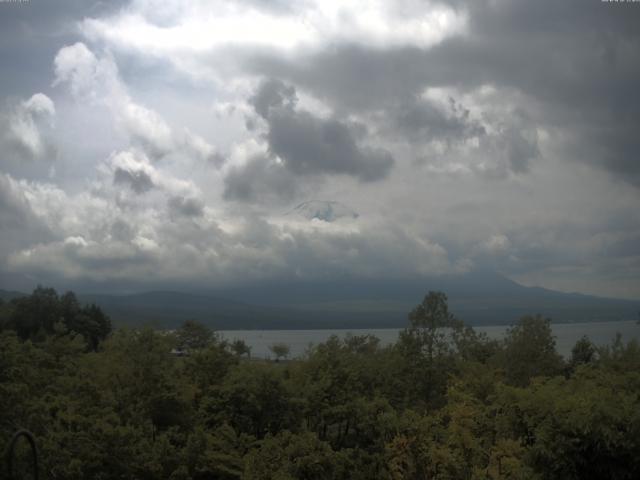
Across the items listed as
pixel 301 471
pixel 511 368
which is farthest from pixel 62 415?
pixel 511 368

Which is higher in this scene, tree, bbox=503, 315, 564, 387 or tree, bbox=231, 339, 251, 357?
tree, bbox=503, 315, 564, 387

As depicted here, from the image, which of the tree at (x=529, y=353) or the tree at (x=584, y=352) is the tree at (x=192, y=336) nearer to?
the tree at (x=584, y=352)

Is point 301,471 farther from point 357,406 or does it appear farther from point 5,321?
point 5,321

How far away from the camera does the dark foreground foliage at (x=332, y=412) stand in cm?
2027

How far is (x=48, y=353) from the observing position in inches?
1551

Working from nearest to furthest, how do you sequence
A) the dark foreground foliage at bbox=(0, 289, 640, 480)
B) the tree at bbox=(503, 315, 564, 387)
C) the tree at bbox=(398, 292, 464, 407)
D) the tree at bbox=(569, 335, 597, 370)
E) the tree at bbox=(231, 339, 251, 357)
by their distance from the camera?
the dark foreground foliage at bbox=(0, 289, 640, 480) → the tree at bbox=(398, 292, 464, 407) → the tree at bbox=(503, 315, 564, 387) → the tree at bbox=(569, 335, 597, 370) → the tree at bbox=(231, 339, 251, 357)

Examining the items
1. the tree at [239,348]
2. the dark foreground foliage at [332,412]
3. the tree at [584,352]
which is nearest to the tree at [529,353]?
the dark foreground foliage at [332,412]

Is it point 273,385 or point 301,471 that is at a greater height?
point 273,385

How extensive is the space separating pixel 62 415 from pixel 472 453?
15615 millimetres

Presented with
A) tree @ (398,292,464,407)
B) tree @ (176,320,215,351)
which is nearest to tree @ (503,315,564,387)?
tree @ (398,292,464,407)

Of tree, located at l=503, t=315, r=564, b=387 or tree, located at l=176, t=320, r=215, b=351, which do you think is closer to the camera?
tree, located at l=503, t=315, r=564, b=387

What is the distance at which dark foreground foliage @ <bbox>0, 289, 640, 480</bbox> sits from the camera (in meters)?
20.3

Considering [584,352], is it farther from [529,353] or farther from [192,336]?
[192,336]

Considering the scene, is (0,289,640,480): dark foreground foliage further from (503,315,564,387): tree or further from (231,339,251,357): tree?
(231,339,251,357): tree
